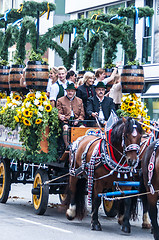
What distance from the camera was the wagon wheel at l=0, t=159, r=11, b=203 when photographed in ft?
39.8

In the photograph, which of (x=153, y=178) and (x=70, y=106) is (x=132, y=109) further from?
(x=153, y=178)

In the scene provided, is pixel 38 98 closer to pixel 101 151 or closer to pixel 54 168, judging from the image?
pixel 54 168

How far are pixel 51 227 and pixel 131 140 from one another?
191 cm

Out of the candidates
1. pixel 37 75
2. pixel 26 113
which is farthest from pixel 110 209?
pixel 37 75

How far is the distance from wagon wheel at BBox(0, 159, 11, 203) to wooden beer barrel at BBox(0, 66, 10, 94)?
2.97m

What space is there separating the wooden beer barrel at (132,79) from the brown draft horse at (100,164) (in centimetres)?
204

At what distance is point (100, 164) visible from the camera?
31.2ft

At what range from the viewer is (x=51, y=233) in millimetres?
8820

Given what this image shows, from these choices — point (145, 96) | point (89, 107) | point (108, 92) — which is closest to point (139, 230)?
point (89, 107)

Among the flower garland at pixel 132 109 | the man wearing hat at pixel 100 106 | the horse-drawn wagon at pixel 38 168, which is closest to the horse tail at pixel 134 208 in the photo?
the horse-drawn wagon at pixel 38 168

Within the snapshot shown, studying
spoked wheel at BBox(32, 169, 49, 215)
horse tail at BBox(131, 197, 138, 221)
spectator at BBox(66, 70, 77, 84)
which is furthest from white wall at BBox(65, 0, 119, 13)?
horse tail at BBox(131, 197, 138, 221)

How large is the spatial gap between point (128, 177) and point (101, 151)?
1.94ft

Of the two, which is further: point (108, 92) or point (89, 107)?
point (108, 92)

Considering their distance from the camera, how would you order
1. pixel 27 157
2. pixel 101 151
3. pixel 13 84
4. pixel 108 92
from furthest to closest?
1. pixel 13 84
2. pixel 108 92
3. pixel 27 157
4. pixel 101 151
